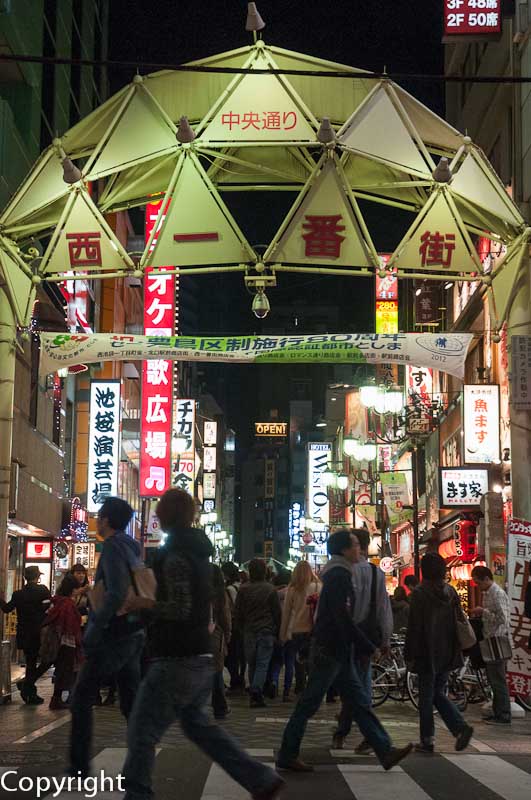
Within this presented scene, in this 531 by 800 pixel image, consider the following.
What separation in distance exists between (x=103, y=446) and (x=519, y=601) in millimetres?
21123

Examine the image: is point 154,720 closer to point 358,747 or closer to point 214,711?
point 358,747

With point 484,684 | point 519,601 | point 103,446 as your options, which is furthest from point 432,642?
point 103,446

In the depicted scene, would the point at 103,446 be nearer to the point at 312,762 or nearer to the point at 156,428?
the point at 156,428

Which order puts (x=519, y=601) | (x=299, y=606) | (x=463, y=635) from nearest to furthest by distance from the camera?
(x=463, y=635) < (x=519, y=601) < (x=299, y=606)

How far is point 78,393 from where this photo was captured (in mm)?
40750

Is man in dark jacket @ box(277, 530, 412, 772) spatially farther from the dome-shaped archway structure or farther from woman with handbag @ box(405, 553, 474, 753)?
the dome-shaped archway structure

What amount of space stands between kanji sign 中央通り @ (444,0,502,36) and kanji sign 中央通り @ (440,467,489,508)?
423 inches

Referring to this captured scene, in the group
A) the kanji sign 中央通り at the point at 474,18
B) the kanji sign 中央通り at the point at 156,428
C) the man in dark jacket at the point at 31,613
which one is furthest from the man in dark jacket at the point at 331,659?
the kanji sign 中央通り at the point at 156,428

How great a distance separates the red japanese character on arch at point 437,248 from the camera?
15352 mm

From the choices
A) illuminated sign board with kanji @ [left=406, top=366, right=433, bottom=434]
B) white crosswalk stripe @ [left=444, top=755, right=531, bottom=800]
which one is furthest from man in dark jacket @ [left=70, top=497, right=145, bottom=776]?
illuminated sign board with kanji @ [left=406, top=366, right=433, bottom=434]

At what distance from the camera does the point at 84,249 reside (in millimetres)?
15523

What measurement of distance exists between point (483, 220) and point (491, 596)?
17.7 feet

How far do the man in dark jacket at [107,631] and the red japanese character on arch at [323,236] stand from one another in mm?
7682

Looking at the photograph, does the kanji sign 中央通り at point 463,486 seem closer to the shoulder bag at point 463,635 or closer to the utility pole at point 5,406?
the utility pole at point 5,406
